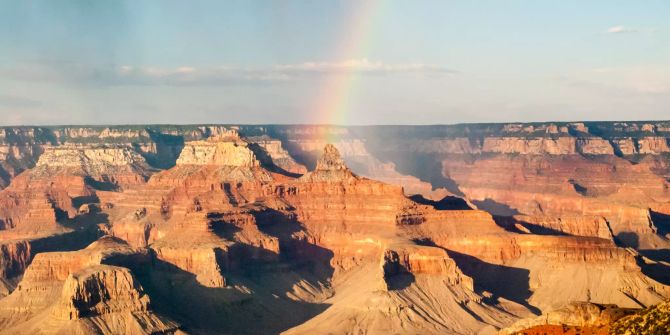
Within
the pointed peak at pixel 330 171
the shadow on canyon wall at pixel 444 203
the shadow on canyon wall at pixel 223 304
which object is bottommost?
the shadow on canyon wall at pixel 223 304

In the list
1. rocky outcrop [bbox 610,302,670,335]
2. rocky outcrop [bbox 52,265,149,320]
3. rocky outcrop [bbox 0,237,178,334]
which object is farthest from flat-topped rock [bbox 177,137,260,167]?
rocky outcrop [bbox 610,302,670,335]

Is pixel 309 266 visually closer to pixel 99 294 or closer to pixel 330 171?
pixel 330 171

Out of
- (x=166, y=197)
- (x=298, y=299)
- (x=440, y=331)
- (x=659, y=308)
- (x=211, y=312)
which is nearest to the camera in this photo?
(x=659, y=308)

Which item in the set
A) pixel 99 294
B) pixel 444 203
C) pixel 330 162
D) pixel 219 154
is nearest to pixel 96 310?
pixel 99 294

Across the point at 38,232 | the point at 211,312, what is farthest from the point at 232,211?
the point at 38,232

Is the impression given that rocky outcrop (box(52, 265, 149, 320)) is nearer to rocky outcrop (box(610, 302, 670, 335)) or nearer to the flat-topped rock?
the flat-topped rock

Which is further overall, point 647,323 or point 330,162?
point 330,162

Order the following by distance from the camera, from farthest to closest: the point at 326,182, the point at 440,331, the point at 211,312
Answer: the point at 326,182, the point at 211,312, the point at 440,331

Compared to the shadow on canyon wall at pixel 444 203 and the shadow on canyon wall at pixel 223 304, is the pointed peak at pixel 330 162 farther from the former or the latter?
the shadow on canyon wall at pixel 223 304

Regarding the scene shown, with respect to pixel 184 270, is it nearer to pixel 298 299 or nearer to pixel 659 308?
pixel 298 299

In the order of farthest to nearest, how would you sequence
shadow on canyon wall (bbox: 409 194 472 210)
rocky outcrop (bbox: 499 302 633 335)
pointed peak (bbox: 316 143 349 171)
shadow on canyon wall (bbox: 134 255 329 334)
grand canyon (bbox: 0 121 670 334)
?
shadow on canyon wall (bbox: 409 194 472 210), pointed peak (bbox: 316 143 349 171), shadow on canyon wall (bbox: 134 255 329 334), grand canyon (bbox: 0 121 670 334), rocky outcrop (bbox: 499 302 633 335)

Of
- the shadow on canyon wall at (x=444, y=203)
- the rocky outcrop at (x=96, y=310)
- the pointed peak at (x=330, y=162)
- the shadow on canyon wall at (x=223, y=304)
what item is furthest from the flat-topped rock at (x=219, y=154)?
the rocky outcrop at (x=96, y=310)
